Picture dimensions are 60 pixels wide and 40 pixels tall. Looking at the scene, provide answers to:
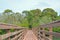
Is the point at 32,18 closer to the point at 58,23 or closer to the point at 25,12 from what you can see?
the point at 25,12

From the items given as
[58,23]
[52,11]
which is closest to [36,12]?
[52,11]

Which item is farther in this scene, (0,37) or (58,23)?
(58,23)

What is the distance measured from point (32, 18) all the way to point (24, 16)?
4.71 metres

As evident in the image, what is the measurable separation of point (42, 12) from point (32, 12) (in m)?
3.95

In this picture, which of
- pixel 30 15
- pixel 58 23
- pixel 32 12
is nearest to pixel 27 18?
pixel 30 15

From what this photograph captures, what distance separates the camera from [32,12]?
→ 69.2 meters

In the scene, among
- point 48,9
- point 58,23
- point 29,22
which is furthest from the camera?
point 48,9

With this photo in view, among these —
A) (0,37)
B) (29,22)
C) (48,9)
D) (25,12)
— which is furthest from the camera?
(25,12)

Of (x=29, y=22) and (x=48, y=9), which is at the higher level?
(x=48, y=9)

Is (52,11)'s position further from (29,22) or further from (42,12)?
(29,22)

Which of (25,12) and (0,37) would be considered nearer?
(0,37)

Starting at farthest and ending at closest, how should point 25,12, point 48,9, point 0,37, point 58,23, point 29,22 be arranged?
point 25,12, point 48,9, point 29,22, point 58,23, point 0,37

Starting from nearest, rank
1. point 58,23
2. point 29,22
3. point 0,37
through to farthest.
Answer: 1. point 0,37
2. point 58,23
3. point 29,22

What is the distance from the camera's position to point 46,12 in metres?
64.9
